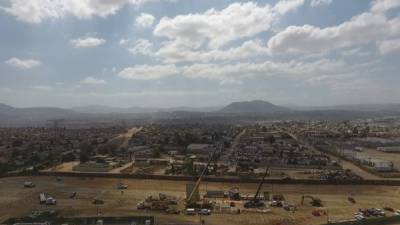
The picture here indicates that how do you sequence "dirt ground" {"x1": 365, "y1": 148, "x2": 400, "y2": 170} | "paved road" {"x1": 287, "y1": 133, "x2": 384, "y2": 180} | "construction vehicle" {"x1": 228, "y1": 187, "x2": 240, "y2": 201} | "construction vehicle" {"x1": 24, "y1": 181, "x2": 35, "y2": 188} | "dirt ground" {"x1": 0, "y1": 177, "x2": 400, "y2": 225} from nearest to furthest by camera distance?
"dirt ground" {"x1": 0, "y1": 177, "x2": 400, "y2": 225} < "construction vehicle" {"x1": 228, "y1": 187, "x2": 240, "y2": 201} < "construction vehicle" {"x1": 24, "y1": 181, "x2": 35, "y2": 188} < "paved road" {"x1": 287, "y1": 133, "x2": 384, "y2": 180} < "dirt ground" {"x1": 365, "y1": 148, "x2": 400, "y2": 170}

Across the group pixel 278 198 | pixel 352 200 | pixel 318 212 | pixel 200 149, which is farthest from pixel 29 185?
pixel 200 149

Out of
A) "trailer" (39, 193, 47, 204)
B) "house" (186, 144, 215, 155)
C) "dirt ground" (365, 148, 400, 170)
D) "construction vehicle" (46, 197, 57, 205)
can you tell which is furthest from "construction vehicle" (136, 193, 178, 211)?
"dirt ground" (365, 148, 400, 170)

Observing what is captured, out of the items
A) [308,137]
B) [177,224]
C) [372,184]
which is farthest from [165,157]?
[308,137]

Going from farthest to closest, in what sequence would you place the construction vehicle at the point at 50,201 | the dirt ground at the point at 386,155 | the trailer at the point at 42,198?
the dirt ground at the point at 386,155 < the trailer at the point at 42,198 < the construction vehicle at the point at 50,201

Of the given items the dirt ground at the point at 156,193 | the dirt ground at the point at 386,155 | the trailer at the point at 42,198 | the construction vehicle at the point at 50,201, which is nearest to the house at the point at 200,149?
the dirt ground at the point at 156,193

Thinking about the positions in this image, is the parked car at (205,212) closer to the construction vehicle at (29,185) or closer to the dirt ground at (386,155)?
the construction vehicle at (29,185)

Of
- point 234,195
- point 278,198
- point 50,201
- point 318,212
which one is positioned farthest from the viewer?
point 234,195

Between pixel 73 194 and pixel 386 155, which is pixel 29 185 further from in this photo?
pixel 386 155

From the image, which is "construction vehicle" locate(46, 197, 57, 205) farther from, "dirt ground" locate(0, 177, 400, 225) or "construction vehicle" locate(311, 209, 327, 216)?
"construction vehicle" locate(311, 209, 327, 216)
